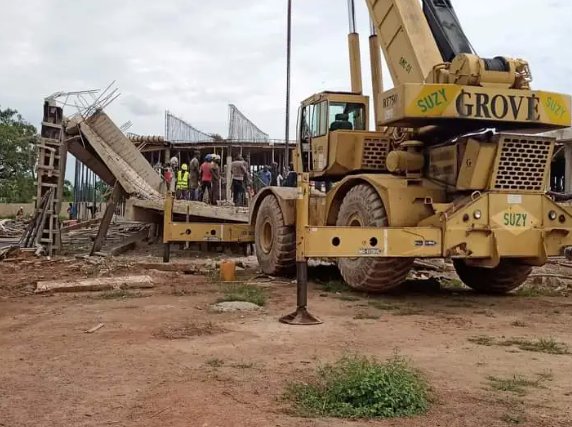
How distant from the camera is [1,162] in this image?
50.9 metres

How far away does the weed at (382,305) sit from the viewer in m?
8.72

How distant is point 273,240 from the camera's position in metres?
12.0

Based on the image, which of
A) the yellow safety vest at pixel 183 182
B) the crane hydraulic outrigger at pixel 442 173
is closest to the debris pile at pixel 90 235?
the yellow safety vest at pixel 183 182

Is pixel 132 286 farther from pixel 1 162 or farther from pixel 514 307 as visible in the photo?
pixel 1 162

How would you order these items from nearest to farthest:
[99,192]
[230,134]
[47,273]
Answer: [47,273] → [230,134] → [99,192]

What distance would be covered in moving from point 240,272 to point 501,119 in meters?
6.18

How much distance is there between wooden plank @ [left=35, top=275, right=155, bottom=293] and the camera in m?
10.1

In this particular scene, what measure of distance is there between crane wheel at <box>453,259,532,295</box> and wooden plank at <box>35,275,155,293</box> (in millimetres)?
4890

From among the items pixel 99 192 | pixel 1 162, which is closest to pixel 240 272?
pixel 99 192

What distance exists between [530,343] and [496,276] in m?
3.78

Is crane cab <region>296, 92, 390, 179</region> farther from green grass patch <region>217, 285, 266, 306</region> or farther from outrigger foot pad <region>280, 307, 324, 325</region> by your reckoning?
outrigger foot pad <region>280, 307, 324, 325</region>

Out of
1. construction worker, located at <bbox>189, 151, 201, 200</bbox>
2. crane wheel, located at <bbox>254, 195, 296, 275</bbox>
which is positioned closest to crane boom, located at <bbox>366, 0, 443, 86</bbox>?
crane wheel, located at <bbox>254, 195, 296, 275</bbox>

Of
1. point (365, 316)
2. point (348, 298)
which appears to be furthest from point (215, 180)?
point (365, 316)

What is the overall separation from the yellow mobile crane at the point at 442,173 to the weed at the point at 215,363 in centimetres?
204
